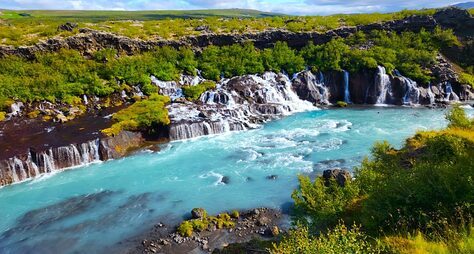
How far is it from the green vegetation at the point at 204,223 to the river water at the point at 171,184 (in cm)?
152

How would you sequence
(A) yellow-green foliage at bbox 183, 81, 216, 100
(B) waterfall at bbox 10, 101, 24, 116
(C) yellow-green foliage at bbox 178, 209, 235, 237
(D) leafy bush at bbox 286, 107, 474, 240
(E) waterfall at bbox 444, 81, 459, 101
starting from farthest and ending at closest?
(E) waterfall at bbox 444, 81, 459, 101 < (A) yellow-green foliage at bbox 183, 81, 216, 100 < (B) waterfall at bbox 10, 101, 24, 116 < (C) yellow-green foliage at bbox 178, 209, 235, 237 < (D) leafy bush at bbox 286, 107, 474, 240

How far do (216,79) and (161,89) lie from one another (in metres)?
7.42

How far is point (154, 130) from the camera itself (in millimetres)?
39156

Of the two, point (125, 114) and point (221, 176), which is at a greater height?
point (125, 114)

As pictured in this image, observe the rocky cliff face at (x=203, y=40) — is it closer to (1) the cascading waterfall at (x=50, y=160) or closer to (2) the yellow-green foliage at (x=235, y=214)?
(1) the cascading waterfall at (x=50, y=160)

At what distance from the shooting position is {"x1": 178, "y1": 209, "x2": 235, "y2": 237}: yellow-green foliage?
2199cm

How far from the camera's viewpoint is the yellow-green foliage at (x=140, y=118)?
3769 cm

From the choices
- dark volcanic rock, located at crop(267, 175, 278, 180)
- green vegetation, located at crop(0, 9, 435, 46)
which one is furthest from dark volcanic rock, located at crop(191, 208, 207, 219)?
green vegetation, located at crop(0, 9, 435, 46)

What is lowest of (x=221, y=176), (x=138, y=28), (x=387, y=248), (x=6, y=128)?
(x=221, y=176)

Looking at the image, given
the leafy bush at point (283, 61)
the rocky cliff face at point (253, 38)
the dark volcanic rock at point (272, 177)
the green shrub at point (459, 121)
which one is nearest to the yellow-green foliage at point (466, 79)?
the rocky cliff face at point (253, 38)

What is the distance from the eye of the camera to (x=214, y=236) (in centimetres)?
2172

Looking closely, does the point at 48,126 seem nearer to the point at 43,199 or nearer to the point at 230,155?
the point at 43,199

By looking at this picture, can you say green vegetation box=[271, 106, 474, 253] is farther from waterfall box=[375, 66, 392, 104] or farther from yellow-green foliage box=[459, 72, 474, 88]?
yellow-green foliage box=[459, 72, 474, 88]

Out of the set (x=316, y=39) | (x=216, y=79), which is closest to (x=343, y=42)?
(x=316, y=39)
